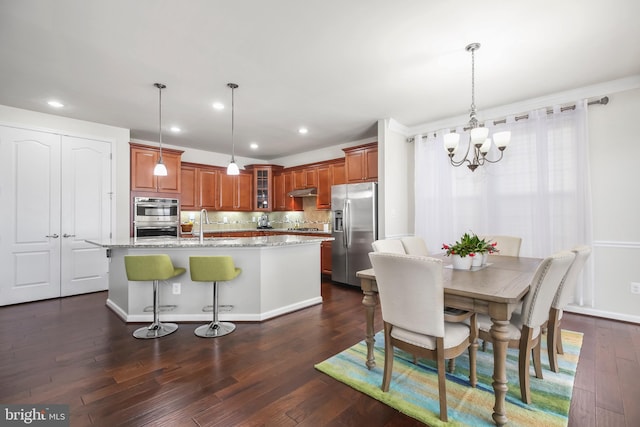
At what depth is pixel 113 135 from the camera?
16.2 ft

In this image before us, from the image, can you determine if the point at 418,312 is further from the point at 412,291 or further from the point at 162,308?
the point at 162,308

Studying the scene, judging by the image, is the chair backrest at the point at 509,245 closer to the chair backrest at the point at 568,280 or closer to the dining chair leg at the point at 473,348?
the chair backrest at the point at 568,280

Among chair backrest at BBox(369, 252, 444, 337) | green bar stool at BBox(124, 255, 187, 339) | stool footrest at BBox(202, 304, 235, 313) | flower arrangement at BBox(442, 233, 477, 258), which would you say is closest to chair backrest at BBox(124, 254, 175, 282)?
green bar stool at BBox(124, 255, 187, 339)

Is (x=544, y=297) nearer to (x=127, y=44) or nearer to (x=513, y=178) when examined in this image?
(x=513, y=178)

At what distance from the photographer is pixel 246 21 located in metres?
2.32

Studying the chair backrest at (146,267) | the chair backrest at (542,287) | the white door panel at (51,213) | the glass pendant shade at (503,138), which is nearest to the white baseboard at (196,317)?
the chair backrest at (146,267)

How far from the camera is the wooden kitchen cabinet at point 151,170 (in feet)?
16.8

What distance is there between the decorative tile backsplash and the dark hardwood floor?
10.5 feet

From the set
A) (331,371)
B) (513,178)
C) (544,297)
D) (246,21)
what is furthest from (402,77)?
(331,371)

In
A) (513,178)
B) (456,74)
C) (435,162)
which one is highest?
(456,74)

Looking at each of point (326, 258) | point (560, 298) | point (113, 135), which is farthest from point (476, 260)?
point (113, 135)

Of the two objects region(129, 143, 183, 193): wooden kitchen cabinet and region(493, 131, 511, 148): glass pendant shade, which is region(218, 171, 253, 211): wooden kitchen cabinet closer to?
region(129, 143, 183, 193): wooden kitchen cabinet

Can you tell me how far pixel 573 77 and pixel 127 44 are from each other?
446 centimetres

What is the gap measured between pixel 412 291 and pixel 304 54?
2292 millimetres
